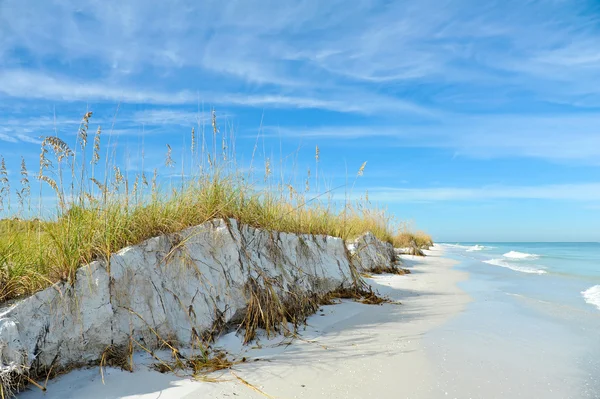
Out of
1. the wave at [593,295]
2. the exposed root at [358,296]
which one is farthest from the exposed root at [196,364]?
the wave at [593,295]

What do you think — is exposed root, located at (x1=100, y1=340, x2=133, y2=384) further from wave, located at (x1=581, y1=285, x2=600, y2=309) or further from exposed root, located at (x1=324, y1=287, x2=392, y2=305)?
wave, located at (x1=581, y1=285, x2=600, y2=309)

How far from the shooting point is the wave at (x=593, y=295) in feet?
22.2

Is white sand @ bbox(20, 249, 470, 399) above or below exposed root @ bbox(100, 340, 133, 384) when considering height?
below

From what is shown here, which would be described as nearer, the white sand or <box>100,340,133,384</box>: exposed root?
the white sand

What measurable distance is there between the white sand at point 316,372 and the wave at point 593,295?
3831mm

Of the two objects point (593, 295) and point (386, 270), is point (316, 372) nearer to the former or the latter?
point (593, 295)

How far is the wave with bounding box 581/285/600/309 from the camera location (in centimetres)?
678

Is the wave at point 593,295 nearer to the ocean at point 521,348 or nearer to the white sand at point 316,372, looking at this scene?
the ocean at point 521,348

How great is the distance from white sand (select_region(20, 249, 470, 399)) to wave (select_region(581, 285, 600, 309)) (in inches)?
151

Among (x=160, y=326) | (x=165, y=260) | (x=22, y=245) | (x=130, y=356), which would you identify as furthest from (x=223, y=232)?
(x=22, y=245)

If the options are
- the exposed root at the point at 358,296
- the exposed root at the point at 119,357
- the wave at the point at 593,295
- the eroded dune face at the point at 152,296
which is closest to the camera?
the eroded dune face at the point at 152,296

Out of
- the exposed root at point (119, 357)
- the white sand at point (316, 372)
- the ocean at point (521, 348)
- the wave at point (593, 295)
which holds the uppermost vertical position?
the exposed root at point (119, 357)

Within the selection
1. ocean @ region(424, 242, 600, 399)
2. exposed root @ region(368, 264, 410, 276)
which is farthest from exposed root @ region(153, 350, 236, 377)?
exposed root @ region(368, 264, 410, 276)

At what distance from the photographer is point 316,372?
3.14m
